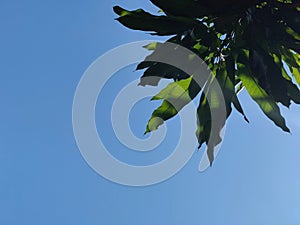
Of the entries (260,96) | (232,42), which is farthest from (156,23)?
(260,96)

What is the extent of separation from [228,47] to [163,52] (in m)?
0.14

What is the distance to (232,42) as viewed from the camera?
3.22 ft

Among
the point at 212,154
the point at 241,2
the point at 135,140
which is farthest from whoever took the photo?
the point at 135,140

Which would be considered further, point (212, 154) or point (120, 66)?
point (120, 66)

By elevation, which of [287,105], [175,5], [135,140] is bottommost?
[287,105]

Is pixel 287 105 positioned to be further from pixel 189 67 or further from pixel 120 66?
pixel 120 66

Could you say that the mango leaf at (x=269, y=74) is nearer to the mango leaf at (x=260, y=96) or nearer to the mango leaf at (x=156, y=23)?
the mango leaf at (x=260, y=96)

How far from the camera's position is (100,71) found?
1.10 metres

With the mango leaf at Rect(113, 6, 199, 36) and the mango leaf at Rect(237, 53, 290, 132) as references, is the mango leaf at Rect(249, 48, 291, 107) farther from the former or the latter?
the mango leaf at Rect(113, 6, 199, 36)

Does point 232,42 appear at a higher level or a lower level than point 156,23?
lower

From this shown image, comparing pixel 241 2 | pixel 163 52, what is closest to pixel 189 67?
pixel 163 52

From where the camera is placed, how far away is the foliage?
94 centimetres

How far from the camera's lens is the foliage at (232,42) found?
3.09ft

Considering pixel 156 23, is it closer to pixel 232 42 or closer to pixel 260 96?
pixel 232 42
